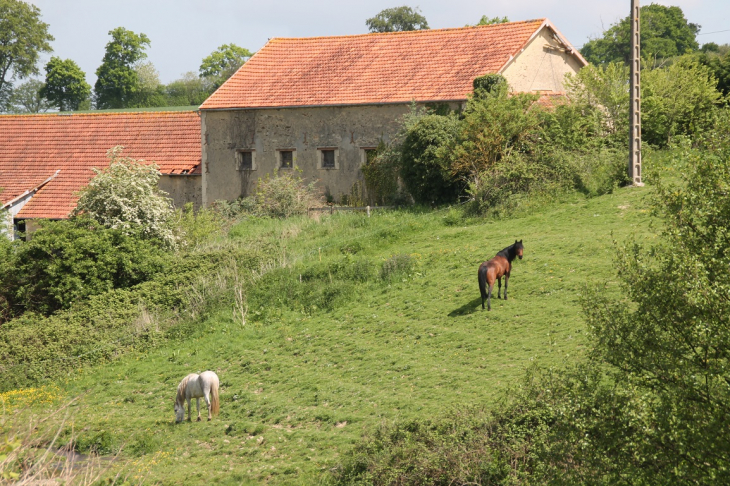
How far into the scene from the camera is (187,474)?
44.0 feet

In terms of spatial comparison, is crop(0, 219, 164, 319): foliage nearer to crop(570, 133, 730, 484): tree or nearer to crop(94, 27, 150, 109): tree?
crop(570, 133, 730, 484): tree

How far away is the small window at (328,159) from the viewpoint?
1345 inches

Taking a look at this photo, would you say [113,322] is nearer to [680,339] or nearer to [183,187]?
[183,187]

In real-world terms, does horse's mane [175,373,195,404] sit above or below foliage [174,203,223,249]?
below

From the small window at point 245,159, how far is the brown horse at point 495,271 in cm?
1866

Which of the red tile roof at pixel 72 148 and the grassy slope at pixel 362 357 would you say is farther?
the red tile roof at pixel 72 148

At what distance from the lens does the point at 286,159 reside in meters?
35.1

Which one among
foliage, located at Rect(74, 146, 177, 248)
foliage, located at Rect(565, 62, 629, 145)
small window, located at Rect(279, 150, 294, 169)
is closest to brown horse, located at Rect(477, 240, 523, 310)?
foliage, located at Rect(565, 62, 629, 145)

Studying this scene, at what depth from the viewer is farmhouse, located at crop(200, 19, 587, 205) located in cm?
3272

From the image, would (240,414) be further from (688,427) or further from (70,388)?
(688,427)

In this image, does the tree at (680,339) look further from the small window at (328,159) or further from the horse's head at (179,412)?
the small window at (328,159)

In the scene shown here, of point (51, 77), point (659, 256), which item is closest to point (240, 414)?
point (659, 256)

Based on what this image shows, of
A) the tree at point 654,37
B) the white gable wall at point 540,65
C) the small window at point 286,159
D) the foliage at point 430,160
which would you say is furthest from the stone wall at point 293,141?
the tree at point 654,37

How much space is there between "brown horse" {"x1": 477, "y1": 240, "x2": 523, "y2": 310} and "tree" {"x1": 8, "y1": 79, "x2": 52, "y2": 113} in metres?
85.8
